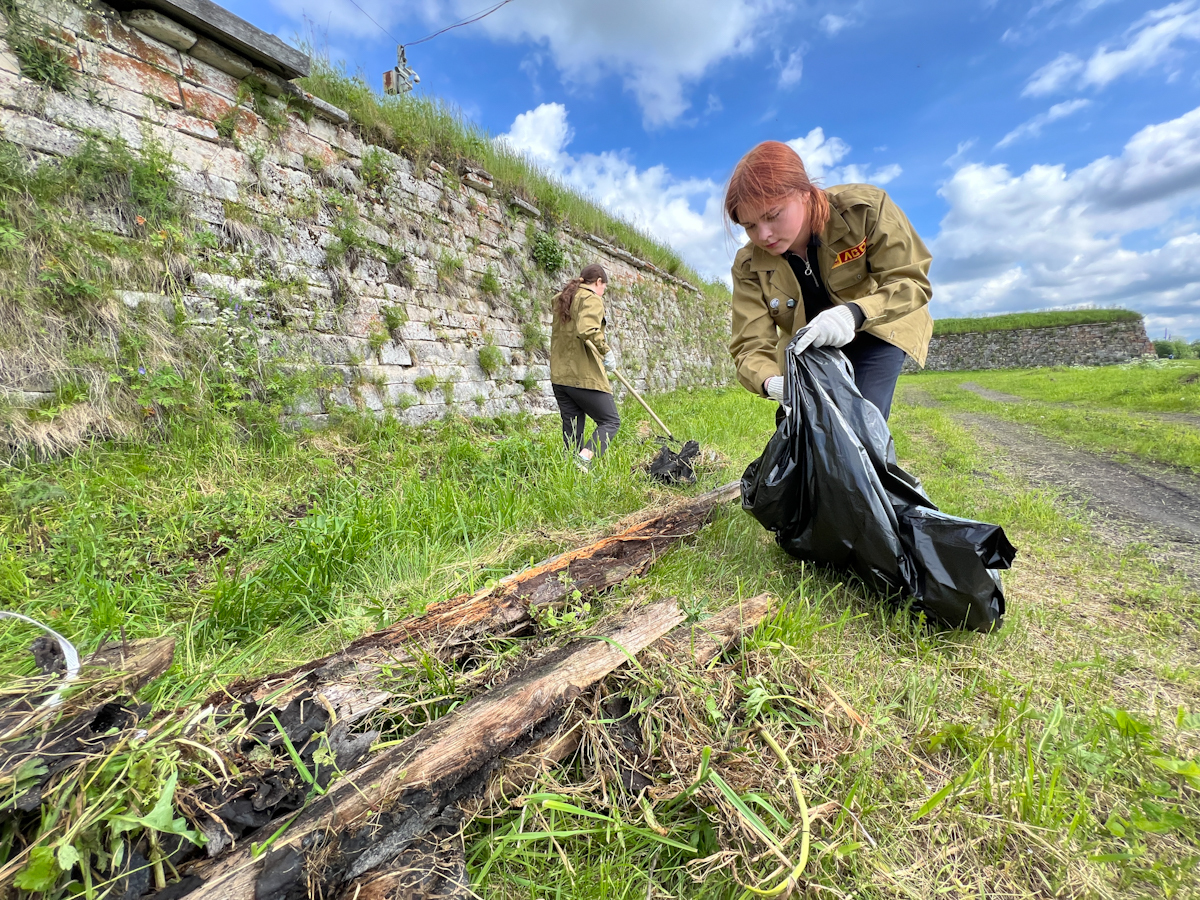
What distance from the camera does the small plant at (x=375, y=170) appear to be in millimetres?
4652

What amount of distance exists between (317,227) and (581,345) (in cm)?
260

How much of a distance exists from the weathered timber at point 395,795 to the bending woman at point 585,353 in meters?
2.93

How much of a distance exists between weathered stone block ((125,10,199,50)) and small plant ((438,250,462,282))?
2.40 meters

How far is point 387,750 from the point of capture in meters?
1.08

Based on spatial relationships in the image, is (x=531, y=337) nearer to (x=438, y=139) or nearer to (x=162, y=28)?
(x=438, y=139)

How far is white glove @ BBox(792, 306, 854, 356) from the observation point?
6.52ft

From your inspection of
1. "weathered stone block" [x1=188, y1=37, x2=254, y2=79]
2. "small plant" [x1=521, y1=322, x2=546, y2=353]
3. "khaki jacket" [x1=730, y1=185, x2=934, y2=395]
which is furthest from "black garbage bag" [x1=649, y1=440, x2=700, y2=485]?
"weathered stone block" [x1=188, y1=37, x2=254, y2=79]

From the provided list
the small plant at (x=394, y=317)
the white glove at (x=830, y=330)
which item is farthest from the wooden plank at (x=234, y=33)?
the white glove at (x=830, y=330)

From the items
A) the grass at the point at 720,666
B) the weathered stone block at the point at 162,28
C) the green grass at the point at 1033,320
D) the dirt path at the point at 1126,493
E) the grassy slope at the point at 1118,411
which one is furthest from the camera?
the green grass at the point at 1033,320

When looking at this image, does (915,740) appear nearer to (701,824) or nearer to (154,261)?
(701,824)

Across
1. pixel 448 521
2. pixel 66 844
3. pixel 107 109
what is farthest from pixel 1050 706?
pixel 107 109

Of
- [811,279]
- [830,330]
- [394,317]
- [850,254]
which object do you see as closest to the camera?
[830,330]

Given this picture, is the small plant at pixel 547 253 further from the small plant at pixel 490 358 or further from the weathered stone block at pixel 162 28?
the weathered stone block at pixel 162 28

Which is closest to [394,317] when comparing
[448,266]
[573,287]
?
[448,266]
